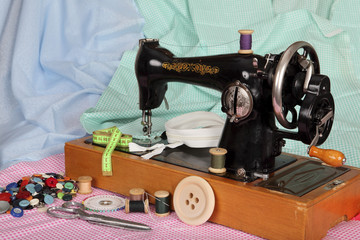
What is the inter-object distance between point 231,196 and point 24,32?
1.58 m

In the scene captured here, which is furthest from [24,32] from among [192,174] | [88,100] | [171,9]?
[192,174]

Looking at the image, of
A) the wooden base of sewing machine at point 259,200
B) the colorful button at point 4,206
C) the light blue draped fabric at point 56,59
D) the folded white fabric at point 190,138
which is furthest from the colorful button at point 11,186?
the light blue draped fabric at point 56,59

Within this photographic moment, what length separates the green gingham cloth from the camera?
260 cm

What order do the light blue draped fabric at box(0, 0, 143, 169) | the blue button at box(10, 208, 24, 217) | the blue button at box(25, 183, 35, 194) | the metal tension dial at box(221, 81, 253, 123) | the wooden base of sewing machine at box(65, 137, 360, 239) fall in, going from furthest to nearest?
the light blue draped fabric at box(0, 0, 143, 169)
the blue button at box(25, 183, 35, 194)
the blue button at box(10, 208, 24, 217)
the metal tension dial at box(221, 81, 253, 123)
the wooden base of sewing machine at box(65, 137, 360, 239)

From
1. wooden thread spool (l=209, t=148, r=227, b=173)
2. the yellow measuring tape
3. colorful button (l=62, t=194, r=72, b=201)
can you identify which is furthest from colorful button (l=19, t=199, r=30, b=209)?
wooden thread spool (l=209, t=148, r=227, b=173)

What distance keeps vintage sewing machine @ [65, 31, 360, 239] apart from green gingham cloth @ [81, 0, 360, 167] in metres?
0.77

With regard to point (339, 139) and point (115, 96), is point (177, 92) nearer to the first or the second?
point (115, 96)

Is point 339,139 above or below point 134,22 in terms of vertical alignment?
below

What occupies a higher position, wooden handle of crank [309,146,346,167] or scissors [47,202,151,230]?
A: wooden handle of crank [309,146,346,167]

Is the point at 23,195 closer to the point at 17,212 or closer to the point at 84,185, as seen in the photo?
the point at 17,212

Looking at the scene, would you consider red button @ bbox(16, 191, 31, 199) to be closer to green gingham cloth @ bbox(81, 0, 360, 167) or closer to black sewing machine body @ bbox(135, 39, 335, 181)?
black sewing machine body @ bbox(135, 39, 335, 181)

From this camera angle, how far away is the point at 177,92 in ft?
8.98

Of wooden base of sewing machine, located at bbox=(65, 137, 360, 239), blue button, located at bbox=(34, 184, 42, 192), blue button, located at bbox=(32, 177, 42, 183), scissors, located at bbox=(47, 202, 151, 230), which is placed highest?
wooden base of sewing machine, located at bbox=(65, 137, 360, 239)

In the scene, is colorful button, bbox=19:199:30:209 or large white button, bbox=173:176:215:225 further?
colorful button, bbox=19:199:30:209
